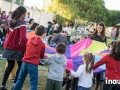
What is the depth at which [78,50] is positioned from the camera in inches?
306

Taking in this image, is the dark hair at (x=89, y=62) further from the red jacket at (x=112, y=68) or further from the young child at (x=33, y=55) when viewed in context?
the young child at (x=33, y=55)

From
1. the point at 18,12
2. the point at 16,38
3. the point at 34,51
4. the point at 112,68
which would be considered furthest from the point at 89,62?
the point at 18,12

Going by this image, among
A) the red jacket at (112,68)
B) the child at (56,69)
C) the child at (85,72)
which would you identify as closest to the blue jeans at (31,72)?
the child at (56,69)

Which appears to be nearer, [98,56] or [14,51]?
[14,51]

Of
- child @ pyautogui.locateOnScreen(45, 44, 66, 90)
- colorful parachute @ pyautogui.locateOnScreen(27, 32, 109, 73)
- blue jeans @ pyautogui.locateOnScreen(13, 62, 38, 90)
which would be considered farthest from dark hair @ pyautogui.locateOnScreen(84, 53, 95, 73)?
colorful parachute @ pyautogui.locateOnScreen(27, 32, 109, 73)

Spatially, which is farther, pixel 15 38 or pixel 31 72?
pixel 15 38

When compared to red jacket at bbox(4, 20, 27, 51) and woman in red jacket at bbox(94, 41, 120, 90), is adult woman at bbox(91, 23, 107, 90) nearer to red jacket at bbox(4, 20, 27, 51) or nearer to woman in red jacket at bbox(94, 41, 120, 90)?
woman in red jacket at bbox(94, 41, 120, 90)

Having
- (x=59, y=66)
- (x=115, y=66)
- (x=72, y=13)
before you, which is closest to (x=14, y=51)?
(x=59, y=66)

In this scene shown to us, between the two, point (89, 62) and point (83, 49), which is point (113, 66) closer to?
point (89, 62)

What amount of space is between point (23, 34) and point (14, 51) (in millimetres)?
487

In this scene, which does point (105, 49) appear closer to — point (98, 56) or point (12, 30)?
point (98, 56)

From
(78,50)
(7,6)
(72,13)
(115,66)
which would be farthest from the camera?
(72,13)

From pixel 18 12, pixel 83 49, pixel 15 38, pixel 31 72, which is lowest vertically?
pixel 31 72

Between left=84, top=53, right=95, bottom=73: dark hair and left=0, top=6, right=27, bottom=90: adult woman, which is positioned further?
left=0, top=6, right=27, bottom=90: adult woman
